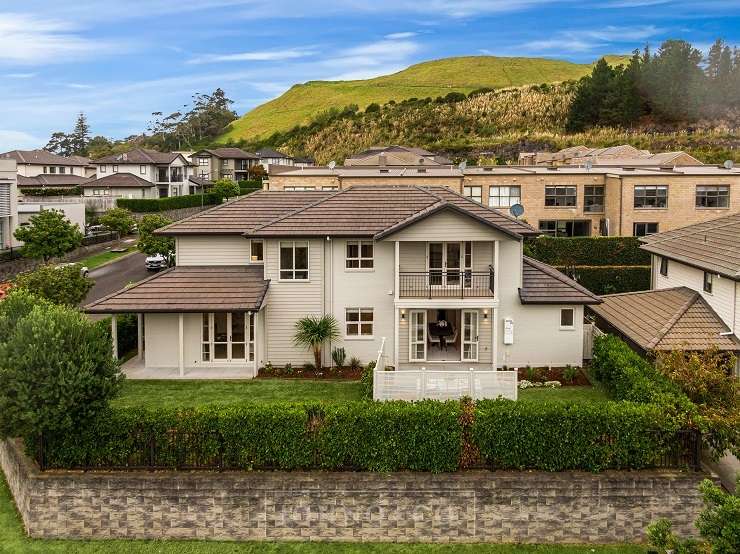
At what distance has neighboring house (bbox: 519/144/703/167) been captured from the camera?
62.2 meters

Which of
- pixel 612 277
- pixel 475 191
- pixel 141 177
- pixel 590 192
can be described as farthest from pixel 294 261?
pixel 141 177

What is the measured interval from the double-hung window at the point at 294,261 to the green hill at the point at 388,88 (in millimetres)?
135273

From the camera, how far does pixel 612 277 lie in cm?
3894

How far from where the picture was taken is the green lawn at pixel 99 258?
172 feet

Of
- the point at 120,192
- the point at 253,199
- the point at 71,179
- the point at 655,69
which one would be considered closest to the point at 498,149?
the point at 655,69

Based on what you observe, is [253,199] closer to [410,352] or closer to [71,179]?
[410,352]

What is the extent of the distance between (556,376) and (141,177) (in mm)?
77586

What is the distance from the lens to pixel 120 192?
A: 83.2 meters

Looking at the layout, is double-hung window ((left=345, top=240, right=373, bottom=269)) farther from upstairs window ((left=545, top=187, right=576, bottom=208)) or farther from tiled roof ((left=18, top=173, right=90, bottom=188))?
tiled roof ((left=18, top=173, right=90, bottom=188))

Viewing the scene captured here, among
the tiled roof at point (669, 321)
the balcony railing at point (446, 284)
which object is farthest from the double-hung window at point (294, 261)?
the tiled roof at point (669, 321)

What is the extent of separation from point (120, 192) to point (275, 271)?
215 ft

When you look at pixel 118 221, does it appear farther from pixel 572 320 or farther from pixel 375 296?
pixel 572 320

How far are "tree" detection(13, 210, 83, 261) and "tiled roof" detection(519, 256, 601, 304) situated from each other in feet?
113

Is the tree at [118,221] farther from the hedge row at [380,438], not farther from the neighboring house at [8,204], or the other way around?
the hedge row at [380,438]
